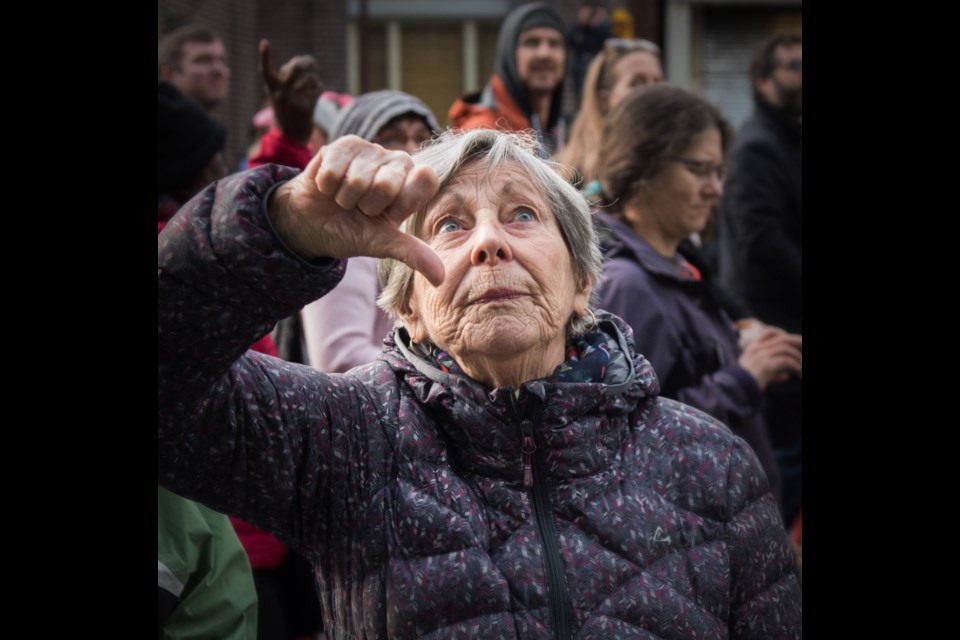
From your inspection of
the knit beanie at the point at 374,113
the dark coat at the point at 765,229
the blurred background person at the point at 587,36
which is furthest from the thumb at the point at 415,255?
the blurred background person at the point at 587,36

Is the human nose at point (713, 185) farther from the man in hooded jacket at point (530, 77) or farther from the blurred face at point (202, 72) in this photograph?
the blurred face at point (202, 72)

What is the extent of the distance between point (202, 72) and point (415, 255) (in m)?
3.61

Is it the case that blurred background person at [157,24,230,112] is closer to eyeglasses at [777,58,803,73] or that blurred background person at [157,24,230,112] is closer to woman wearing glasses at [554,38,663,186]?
woman wearing glasses at [554,38,663,186]

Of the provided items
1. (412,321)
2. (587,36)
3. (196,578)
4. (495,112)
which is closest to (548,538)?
(412,321)

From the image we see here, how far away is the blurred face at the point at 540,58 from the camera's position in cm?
537

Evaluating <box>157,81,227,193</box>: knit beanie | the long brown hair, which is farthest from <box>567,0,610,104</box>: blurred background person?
<box>157,81,227,193</box>: knit beanie

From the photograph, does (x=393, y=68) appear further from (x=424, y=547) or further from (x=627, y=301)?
(x=424, y=547)

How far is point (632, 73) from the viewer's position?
5070 mm

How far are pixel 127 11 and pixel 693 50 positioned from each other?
523 inches

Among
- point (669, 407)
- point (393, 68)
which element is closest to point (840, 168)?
point (669, 407)

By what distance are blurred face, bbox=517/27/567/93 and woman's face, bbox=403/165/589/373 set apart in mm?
3172

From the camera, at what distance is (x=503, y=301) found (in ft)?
7.15

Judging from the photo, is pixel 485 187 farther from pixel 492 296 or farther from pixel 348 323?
pixel 348 323

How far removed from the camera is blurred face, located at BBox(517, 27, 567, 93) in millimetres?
5372
